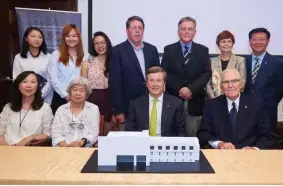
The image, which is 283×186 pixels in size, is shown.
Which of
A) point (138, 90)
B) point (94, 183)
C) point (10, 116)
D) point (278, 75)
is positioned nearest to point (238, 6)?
point (278, 75)

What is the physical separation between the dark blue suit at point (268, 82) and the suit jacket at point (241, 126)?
0.78m

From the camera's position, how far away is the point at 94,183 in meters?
1.53

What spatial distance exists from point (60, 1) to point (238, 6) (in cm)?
233

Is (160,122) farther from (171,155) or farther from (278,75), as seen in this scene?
(278,75)

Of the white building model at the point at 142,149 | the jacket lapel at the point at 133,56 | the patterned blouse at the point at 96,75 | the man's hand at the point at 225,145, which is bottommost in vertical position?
the man's hand at the point at 225,145

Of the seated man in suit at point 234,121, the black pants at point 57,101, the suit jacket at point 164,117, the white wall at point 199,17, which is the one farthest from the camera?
the white wall at point 199,17

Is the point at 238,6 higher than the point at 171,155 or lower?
higher

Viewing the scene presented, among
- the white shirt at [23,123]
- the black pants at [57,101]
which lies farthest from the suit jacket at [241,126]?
the black pants at [57,101]

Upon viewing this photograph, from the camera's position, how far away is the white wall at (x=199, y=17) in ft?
14.3

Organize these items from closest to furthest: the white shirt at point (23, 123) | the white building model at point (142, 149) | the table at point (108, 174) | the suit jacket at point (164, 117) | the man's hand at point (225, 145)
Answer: the table at point (108, 174), the white building model at point (142, 149), the man's hand at point (225, 145), the suit jacket at point (164, 117), the white shirt at point (23, 123)

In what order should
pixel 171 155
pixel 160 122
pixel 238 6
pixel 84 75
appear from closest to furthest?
pixel 171 155
pixel 160 122
pixel 84 75
pixel 238 6

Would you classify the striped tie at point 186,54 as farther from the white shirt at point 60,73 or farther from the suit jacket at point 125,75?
the white shirt at point 60,73

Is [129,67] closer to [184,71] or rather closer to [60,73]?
[184,71]

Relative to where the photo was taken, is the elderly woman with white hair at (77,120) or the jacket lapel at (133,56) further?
the jacket lapel at (133,56)
